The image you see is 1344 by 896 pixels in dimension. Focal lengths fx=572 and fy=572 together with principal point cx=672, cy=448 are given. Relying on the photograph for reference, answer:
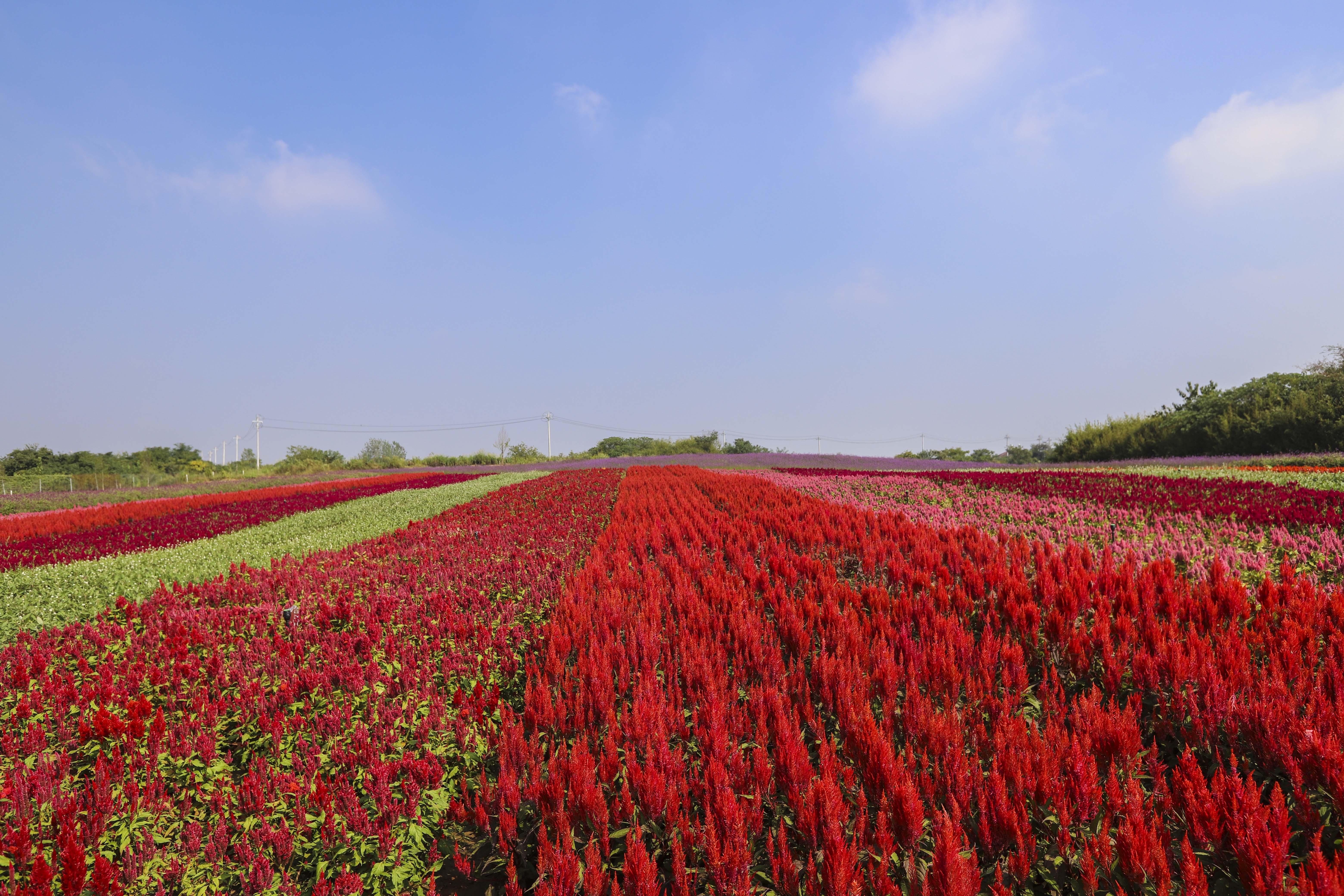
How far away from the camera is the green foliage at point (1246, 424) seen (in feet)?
73.9

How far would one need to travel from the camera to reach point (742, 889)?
1.84 m

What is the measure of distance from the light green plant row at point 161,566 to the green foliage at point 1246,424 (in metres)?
32.1

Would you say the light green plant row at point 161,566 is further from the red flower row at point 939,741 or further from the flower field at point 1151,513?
the flower field at point 1151,513

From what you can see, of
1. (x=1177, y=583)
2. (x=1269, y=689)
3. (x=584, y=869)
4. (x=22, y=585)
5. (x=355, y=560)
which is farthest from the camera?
(x=355, y=560)

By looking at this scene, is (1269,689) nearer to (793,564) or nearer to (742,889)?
(742,889)

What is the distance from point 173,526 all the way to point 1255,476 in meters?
25.0

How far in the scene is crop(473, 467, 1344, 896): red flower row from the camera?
74.2 inches

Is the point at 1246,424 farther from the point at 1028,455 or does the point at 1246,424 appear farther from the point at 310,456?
the point at 310,456

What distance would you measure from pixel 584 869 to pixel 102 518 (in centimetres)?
1864

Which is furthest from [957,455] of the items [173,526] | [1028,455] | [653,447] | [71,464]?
[71,464]

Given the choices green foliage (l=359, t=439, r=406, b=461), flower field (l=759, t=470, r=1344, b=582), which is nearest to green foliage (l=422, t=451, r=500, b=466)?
green foliage (l=359, t=439, r=406, b=461)

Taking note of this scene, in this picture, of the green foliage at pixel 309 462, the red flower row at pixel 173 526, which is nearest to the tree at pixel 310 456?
the green foliage at pixel 309 462

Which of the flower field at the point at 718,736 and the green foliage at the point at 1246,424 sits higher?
the green foliage at the point at 1246,424

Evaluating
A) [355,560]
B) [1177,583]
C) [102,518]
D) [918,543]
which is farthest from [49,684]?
[102,518]
